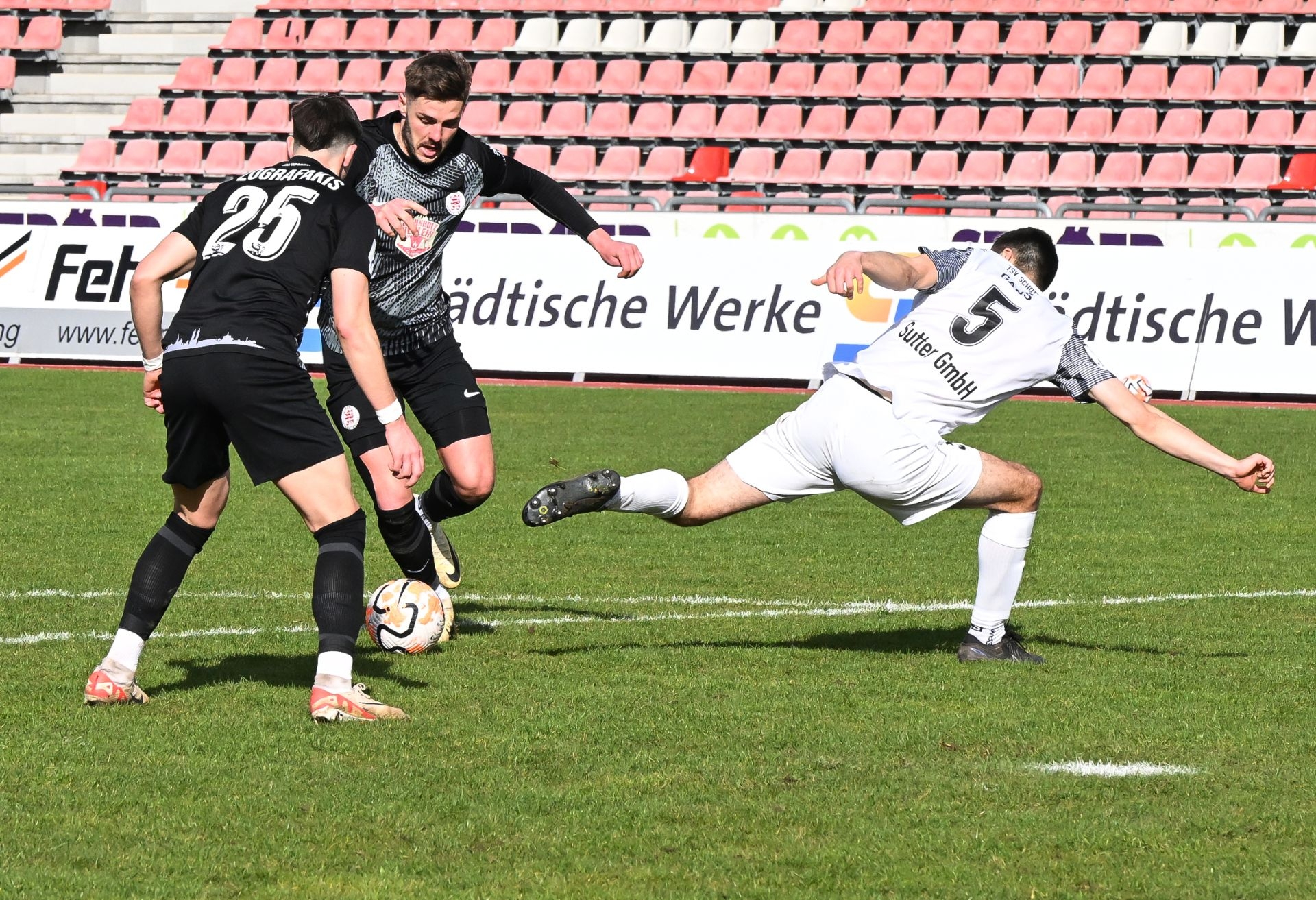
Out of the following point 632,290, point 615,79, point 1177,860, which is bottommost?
point 1177,860

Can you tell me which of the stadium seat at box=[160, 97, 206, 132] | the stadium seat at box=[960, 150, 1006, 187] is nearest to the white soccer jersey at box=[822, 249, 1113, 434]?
the stadium seat at box=[960, 150, 1006, 187]

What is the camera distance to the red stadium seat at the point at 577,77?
26.6 metres

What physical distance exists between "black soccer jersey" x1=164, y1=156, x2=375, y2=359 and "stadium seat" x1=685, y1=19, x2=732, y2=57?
70.7 feet

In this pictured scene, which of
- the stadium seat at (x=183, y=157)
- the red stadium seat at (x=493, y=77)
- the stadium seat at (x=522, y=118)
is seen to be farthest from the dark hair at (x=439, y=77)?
the stadium seat at (x=183, y=157)

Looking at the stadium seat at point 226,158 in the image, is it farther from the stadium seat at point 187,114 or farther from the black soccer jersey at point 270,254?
→ the black soccer jersey at point 270,254

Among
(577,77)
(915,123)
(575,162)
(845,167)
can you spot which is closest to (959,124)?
(915,123)

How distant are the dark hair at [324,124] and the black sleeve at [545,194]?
5.38ft

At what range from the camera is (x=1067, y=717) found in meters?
5.69

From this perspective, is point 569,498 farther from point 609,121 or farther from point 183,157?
point 183,157

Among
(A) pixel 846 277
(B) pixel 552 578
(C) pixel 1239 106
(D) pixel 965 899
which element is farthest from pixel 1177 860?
(C) pixel 1239 106

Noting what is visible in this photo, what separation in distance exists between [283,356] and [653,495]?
5.02 feet

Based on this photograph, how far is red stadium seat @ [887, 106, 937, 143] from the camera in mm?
24455

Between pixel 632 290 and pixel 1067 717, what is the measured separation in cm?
1289

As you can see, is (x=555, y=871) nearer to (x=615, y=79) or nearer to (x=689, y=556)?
(x=689, y=556)
